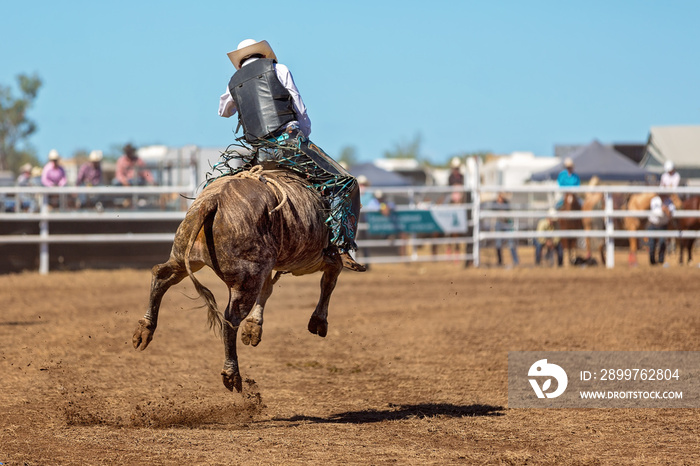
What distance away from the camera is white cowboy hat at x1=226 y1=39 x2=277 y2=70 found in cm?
629

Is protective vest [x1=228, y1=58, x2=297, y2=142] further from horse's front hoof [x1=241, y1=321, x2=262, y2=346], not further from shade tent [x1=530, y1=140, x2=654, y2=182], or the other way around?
shade tent [x1=530, y1=140, x2=654, y2=182]

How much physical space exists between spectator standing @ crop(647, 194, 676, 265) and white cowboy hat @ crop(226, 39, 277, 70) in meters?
12.5

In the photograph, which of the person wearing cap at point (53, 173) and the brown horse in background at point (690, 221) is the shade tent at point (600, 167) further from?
the person wearing cap at point (53, 173)

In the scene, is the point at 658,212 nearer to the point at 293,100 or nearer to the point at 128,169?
the point at 128,169

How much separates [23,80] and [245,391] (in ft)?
238

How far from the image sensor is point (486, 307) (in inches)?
461

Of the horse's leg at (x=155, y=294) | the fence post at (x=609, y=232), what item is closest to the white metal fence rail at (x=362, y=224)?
the fence post at (x=609, y=232)


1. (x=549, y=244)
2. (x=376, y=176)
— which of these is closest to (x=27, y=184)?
(x=549, y=244)

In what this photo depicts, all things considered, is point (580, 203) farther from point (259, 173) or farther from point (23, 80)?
point (23, 80)

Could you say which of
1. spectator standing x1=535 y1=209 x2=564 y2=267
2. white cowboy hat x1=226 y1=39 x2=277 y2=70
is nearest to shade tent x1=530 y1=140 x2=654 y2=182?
spectator standing x1=535 y1=209 x2=564 y2=267

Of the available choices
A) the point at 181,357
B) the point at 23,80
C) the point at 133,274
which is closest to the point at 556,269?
the point at 133,274

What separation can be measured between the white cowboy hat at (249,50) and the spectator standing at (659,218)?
1246 centimetres

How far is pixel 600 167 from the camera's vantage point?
26047 millimetres

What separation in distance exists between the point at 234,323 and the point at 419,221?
12724mm
